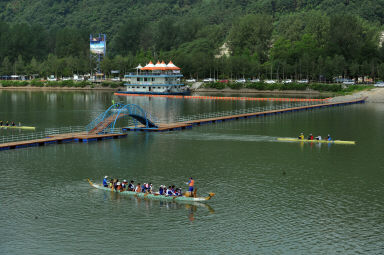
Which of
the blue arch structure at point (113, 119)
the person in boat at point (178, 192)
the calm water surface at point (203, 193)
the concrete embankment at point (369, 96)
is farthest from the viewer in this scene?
the concrete embankment at point (369, 96)

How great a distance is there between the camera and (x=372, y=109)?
143 m

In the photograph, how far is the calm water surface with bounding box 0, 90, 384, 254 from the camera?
42.5 meters

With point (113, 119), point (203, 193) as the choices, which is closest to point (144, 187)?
point (203, 193)

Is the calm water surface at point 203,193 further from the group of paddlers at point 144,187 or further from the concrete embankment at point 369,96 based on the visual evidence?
the concrete embankment at point 369,96

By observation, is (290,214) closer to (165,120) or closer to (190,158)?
(190,158)

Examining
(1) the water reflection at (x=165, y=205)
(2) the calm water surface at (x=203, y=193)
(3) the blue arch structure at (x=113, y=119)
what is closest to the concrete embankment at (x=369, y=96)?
(2) the calm water surface at (x=203, y=193)

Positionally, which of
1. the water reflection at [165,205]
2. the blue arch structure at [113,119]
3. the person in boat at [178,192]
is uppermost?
the blue arch structure at [113,119]

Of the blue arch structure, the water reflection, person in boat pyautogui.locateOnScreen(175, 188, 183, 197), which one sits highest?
the blue arch structure

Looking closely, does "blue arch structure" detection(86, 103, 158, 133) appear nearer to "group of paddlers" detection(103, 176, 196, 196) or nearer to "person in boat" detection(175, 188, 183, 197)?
"group of paddlers" detection(103, 176, 196, 196)

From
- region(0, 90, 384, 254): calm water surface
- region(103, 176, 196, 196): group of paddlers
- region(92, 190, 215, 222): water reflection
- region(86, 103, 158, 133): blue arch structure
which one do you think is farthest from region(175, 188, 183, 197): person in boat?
region(86, 103, 158, 133): blue arch structure

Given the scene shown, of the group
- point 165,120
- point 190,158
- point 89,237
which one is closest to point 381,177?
point 190,158

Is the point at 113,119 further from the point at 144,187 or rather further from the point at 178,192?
the point at 178,192

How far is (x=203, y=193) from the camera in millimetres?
54906

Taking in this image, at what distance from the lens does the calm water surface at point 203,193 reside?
42531mm
